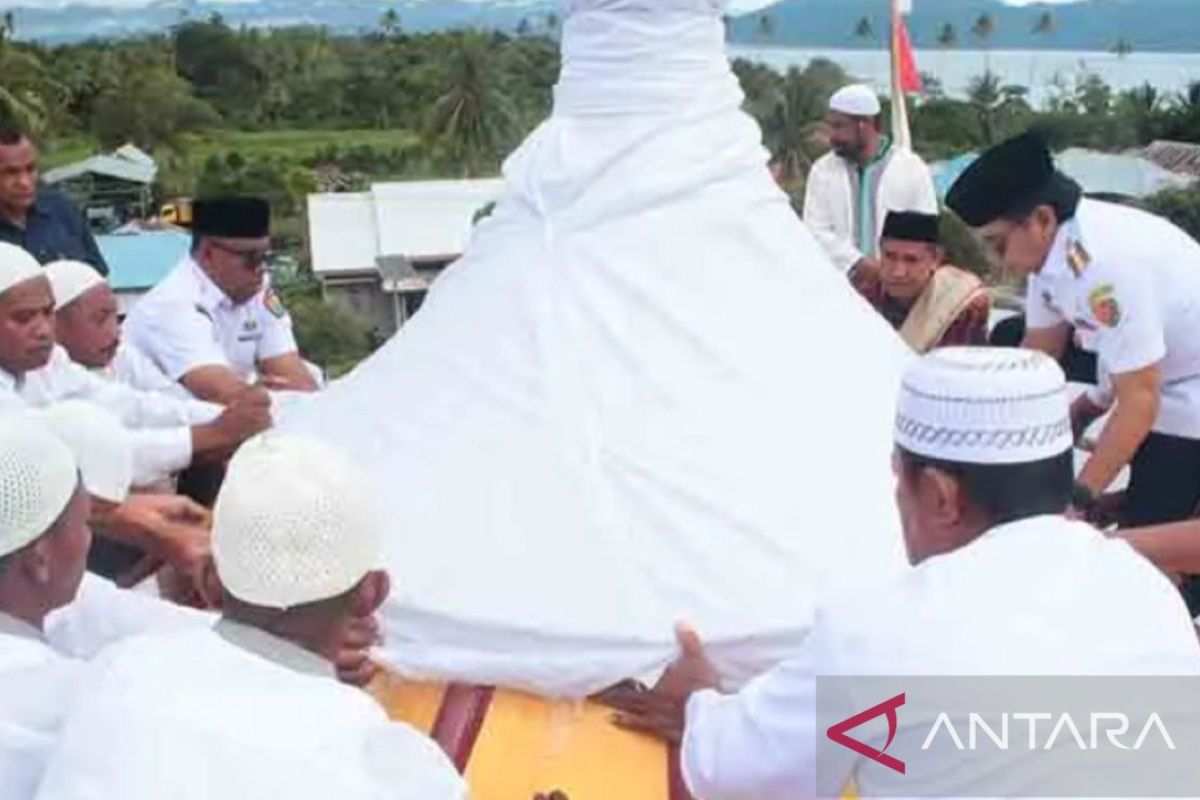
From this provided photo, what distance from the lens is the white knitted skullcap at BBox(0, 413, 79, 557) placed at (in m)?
2.19

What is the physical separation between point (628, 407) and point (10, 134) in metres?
A: 2.78

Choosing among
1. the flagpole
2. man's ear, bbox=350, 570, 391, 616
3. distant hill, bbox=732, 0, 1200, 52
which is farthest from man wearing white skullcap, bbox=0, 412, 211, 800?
distant hill, bbox=732, 0, 1200, 52

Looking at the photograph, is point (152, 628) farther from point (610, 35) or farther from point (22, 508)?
point (610, 35)

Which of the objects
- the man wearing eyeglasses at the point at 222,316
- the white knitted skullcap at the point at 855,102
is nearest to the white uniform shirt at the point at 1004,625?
the man wearing eyeglasses at the point at 222,316

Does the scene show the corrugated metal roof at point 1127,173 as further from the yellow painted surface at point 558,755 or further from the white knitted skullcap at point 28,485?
the white knitted skullcap at point 28,485

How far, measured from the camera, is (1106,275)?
12.1ft

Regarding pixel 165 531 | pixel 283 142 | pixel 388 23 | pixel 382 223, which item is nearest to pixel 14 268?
pixel 165 531

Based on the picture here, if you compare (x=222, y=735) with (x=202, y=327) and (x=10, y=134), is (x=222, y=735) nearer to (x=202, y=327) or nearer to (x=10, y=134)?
(x=202, y=327)

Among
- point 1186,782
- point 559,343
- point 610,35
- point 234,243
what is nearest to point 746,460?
point 559,343

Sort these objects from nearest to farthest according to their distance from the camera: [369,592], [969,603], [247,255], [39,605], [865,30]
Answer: [969,603], [369,592], [39,605], [247,255], [865,30]

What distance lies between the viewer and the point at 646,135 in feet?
9.57

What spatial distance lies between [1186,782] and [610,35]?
151 cm

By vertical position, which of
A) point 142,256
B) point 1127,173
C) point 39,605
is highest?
point 39,605

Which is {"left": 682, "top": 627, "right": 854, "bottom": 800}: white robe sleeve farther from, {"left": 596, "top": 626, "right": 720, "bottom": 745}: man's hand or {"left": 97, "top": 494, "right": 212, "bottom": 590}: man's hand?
{"left": 97, "top": 494, "right": 212, "bottom": 590}: man's hand
